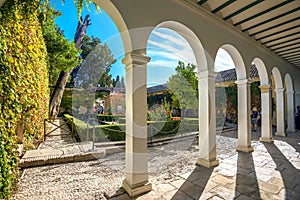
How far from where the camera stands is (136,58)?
244 cm

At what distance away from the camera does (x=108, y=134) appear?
5961mm

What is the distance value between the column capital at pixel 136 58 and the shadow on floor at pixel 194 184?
206cm

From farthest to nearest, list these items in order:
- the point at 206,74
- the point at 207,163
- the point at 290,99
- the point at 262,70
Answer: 1. the point at 290,99
2. the point at 262,70
3. the point at 206,74
4. the point at 207,163

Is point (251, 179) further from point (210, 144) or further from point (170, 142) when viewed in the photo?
point (170, 142)

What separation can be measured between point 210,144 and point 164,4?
291 centimetres

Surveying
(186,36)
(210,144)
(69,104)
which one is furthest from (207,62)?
(69,104)

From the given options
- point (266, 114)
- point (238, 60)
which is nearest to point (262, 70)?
point (266, 114)

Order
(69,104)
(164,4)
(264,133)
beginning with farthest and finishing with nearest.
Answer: (69,104)
(264,133)
(164,4)

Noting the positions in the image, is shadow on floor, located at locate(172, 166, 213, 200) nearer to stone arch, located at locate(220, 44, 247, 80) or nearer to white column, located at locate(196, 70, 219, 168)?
white column, located at locate(196, 70, 219, 168)

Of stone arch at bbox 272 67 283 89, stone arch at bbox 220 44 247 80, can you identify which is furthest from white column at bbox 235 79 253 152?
stone arch at bbox 272 67 283 89

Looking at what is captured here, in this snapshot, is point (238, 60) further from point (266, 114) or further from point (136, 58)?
point (136, 58)

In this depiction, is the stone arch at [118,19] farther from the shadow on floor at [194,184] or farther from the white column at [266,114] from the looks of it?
the white column at [266,114]

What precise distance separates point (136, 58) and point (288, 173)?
358 cm

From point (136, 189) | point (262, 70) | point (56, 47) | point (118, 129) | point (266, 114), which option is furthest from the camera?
point (56, 47)
